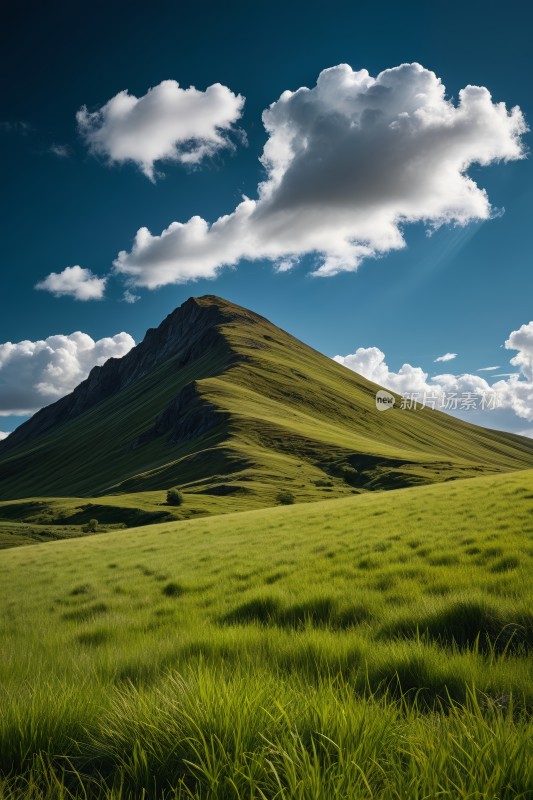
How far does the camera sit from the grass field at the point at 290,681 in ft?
6.59

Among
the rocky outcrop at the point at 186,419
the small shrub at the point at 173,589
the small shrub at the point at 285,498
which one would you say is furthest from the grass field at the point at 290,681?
the rocky outcrop at the point at 186,419

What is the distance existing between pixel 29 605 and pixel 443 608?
1074 centimetres

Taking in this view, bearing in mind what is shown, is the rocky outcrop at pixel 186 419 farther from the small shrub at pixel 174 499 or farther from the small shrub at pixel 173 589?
the small shrub at pixel 173 589

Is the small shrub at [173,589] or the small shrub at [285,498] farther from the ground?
the small shrub at [173,589]

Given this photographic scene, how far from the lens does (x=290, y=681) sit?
3449mm

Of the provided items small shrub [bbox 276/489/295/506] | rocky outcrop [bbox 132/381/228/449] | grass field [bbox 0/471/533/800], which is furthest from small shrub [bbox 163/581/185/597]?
rocky outcrop [bbox 132/381/228/449]

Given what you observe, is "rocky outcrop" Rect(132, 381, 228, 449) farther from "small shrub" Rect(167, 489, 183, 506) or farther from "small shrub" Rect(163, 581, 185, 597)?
"small shrub" Rect(163, 581, 185, 597)

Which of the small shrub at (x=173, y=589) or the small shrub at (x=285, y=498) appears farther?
the small shrub at (x=285, y=498)

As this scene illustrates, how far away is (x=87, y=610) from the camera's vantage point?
31.2ft

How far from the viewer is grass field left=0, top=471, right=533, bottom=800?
2.01 m

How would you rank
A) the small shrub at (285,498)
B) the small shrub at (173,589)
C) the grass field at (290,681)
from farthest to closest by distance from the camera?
the small shrub at (285,498), the small shrub at (173,589), the grass field at (290,681)

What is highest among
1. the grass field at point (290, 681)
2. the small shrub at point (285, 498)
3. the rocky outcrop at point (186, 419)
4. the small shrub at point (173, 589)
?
the rocky outcrop at point (186, 419)

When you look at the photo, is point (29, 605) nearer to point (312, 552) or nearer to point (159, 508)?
point (312, 552)

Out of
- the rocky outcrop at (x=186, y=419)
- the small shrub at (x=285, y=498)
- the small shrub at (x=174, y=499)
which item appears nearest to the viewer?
the small shrub at (x=174, y=499)
